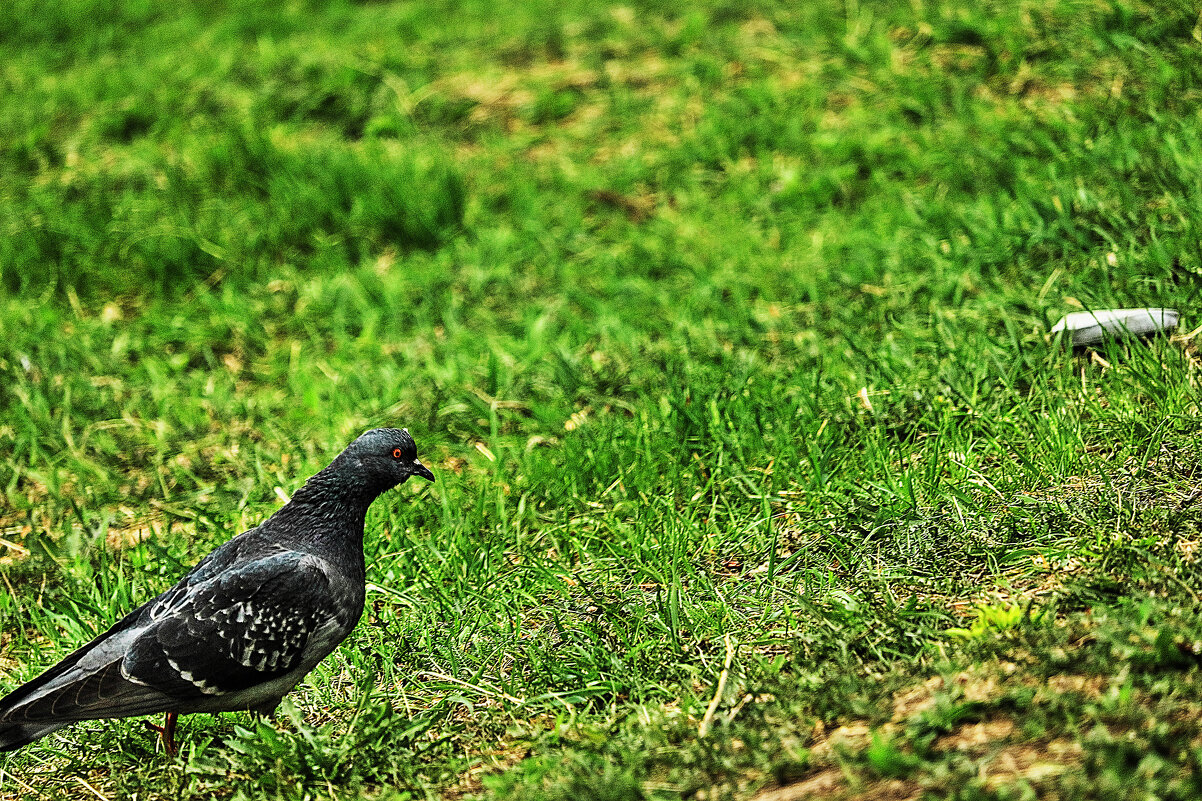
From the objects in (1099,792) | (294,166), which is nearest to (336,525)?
(1099,792)

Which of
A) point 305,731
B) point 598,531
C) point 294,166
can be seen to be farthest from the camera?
point 294,166

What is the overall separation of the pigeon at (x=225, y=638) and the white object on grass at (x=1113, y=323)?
285 centimetres

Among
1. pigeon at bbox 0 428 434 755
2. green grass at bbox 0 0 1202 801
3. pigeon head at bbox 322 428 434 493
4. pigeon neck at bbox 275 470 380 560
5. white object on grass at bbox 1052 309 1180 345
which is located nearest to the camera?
green grass at bbox 0 0 1202 801

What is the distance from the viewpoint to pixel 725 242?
630 centimetres

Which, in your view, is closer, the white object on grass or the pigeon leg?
the pigeon leg

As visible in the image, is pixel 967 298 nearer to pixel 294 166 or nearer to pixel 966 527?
pixel 966 527

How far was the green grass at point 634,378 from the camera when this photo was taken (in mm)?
2947

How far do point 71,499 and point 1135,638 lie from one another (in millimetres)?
4097

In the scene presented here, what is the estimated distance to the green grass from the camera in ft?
9.67

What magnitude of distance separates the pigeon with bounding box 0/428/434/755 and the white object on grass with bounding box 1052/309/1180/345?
2851 millimetres

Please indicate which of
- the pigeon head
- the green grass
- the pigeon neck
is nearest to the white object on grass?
the green grass

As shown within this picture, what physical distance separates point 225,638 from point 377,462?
0.76m

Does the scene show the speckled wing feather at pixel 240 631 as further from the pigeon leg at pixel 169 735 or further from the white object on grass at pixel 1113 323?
the white object on grass at pixel 1113 323

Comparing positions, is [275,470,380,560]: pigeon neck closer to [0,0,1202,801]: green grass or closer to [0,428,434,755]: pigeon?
[0,428,434,755]: pigeon
